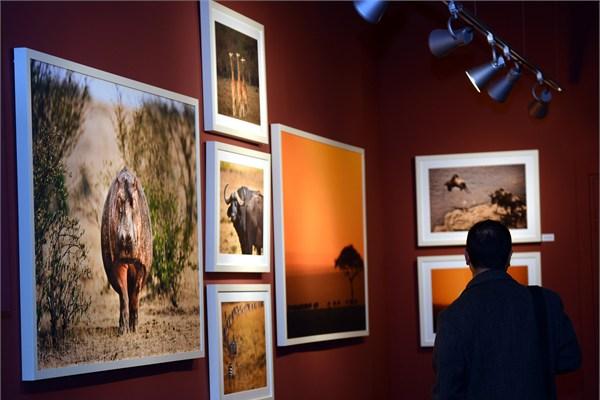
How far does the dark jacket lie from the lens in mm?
5594

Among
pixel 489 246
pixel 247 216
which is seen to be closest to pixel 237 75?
pixel 247 216

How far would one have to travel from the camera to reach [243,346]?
793 centimetres

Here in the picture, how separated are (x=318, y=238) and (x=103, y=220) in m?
Answer: 3.60

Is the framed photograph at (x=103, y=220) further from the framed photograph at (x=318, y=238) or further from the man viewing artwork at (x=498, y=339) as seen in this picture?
the man viewing artwork at (x=498, y=339)

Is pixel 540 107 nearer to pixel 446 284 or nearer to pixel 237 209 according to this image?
pixel 446 284

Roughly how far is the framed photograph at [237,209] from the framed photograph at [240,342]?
0.68ft

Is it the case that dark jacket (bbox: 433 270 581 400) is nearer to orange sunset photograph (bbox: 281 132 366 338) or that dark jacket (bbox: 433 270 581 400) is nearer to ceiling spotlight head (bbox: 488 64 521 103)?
orange sunset photograph (bbox: 281 132 366 338)

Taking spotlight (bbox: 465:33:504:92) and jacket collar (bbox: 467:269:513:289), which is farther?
spotlight (bbox: 465:33:504:92)

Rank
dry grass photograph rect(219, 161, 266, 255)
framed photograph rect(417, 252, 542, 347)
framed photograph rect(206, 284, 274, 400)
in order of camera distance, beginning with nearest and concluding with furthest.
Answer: framed photograph rect(206, 284, 274, 400) < dry grass photograph rect(219, 161, 266, 255) < framed photograph rect(417, 252, 542, 347)

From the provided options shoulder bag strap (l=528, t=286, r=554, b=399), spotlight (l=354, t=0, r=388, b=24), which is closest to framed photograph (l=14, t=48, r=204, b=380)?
spotlight (l=354, t=0, r=388, b=24)

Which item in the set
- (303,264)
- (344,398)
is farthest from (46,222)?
(344,398)

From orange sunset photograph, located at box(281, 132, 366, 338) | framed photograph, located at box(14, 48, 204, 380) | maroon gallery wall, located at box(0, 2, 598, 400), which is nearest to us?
framed photograph, located at box(14, 48, 204, 380)

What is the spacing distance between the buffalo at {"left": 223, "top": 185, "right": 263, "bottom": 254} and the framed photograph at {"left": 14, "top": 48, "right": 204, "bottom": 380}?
62cm

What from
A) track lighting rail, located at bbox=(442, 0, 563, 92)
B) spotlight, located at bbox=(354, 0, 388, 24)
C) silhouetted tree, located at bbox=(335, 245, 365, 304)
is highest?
track lighting rail, located at bbox=(442, 0, 563, 92)
